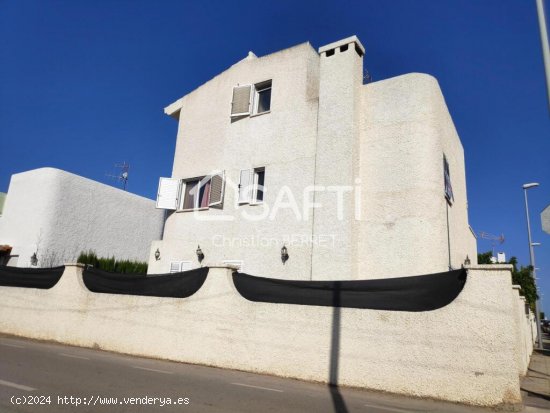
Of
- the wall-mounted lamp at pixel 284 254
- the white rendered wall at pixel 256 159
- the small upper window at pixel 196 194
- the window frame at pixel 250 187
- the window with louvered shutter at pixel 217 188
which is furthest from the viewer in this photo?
the small upper window at pixel 196 194

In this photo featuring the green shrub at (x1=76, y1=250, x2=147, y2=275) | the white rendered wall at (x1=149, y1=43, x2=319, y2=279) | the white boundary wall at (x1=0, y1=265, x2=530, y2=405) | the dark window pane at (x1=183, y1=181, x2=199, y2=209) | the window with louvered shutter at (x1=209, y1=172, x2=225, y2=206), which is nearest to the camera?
the white boundary wall at (x1=0, y1=265, x2=530, y2=405)

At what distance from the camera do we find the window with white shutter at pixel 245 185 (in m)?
12.9

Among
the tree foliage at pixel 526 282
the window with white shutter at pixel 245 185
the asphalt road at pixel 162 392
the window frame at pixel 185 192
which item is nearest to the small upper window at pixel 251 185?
the window with white shutter at pixel 245 185

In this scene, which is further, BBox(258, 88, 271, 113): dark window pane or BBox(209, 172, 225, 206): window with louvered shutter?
BBox(258, 88, 271, 113): dark window pane

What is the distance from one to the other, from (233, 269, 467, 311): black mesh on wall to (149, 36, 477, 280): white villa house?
2102 millimetres

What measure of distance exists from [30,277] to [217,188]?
22.8 feet

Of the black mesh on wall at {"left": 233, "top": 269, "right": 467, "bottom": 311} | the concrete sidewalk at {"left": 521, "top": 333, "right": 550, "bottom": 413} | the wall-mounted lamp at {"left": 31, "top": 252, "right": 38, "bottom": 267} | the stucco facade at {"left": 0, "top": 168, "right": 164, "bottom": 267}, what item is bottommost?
the concrete sidewalk at {"left": 521, "top": 333, "right": 550, "bottom": 413}

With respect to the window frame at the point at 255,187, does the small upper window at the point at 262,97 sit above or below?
above

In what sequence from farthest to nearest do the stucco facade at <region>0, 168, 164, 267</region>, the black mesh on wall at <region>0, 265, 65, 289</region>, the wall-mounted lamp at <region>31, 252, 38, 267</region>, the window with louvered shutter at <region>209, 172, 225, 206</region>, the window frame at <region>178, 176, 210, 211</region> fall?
the stucco facade at <region>0, 168, 164, 267</region> < the wall-mounted lamp at <region>31, 252, 38, 267</region> < the window frame at <region>178, 176, 210, 211</region> < the window with louvered shutter at <region>209, 172, 225, 206</region> < the black mesh on wall at <region>0, 265, 65, 289</region>

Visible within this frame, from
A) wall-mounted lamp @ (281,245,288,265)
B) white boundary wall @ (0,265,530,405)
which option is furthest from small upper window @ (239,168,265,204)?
white boundary wall @ (0,265,530,405)

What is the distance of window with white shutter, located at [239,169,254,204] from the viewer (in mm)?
12891

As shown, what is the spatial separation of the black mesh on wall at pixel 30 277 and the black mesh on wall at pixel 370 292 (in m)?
7.22

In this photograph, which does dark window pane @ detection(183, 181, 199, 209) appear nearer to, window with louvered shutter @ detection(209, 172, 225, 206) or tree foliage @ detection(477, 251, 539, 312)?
window with louvered shutter @ detection(209, 172, 225, 206)

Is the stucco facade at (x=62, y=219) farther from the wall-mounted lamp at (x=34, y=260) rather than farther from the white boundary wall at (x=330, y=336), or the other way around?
the white boundary wall at (x=330, y=336)
